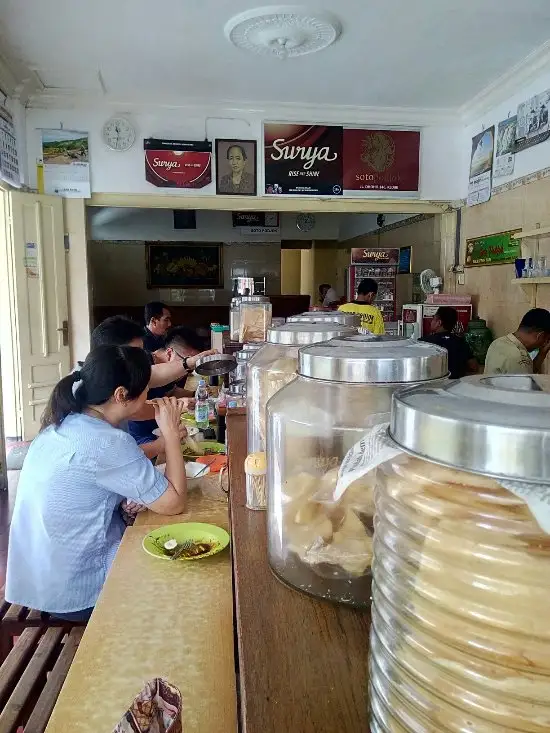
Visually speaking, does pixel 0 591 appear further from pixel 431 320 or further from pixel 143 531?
pixel 431 320

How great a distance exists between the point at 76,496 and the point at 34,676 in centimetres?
53

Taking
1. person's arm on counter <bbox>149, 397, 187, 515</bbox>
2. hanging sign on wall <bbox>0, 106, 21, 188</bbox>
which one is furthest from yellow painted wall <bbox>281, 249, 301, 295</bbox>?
person's arm on counter <bbox>149, 397, 187, 515</bbox>

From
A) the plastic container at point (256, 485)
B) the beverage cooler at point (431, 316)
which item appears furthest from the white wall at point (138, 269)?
the plastic container at point (256, 485)

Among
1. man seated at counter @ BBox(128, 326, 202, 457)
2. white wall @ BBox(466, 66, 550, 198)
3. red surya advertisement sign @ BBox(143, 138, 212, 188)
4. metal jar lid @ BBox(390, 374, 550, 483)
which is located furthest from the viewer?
red surya advertisement sign @ BBox(143, 138, 212, 188)

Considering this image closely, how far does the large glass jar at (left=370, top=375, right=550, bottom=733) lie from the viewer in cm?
48

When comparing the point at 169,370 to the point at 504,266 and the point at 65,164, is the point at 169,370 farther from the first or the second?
the point at 504,266

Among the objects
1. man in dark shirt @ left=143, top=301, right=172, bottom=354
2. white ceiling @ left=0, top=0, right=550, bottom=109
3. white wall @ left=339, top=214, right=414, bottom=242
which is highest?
white ceiling @ left=0, top=0, right=550, bottom=109

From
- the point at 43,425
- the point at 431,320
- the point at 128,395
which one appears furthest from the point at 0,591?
the point at 431,320

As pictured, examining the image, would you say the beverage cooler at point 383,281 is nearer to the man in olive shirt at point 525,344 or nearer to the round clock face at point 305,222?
the man in olive shirt at point 525,344

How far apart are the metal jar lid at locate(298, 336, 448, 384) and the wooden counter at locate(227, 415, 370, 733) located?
0.36 metres

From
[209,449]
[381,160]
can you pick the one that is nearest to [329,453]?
[209,449]

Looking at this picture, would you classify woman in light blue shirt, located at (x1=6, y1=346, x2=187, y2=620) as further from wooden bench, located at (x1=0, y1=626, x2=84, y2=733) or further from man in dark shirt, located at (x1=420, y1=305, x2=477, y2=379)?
man in dark shirt, located at (x1=420, y1=305, x2=477, y2=379)

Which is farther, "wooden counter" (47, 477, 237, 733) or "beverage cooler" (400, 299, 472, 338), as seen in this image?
"beverage cooler" (400, 299, 472, 338)

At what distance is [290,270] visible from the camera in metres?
16.0
